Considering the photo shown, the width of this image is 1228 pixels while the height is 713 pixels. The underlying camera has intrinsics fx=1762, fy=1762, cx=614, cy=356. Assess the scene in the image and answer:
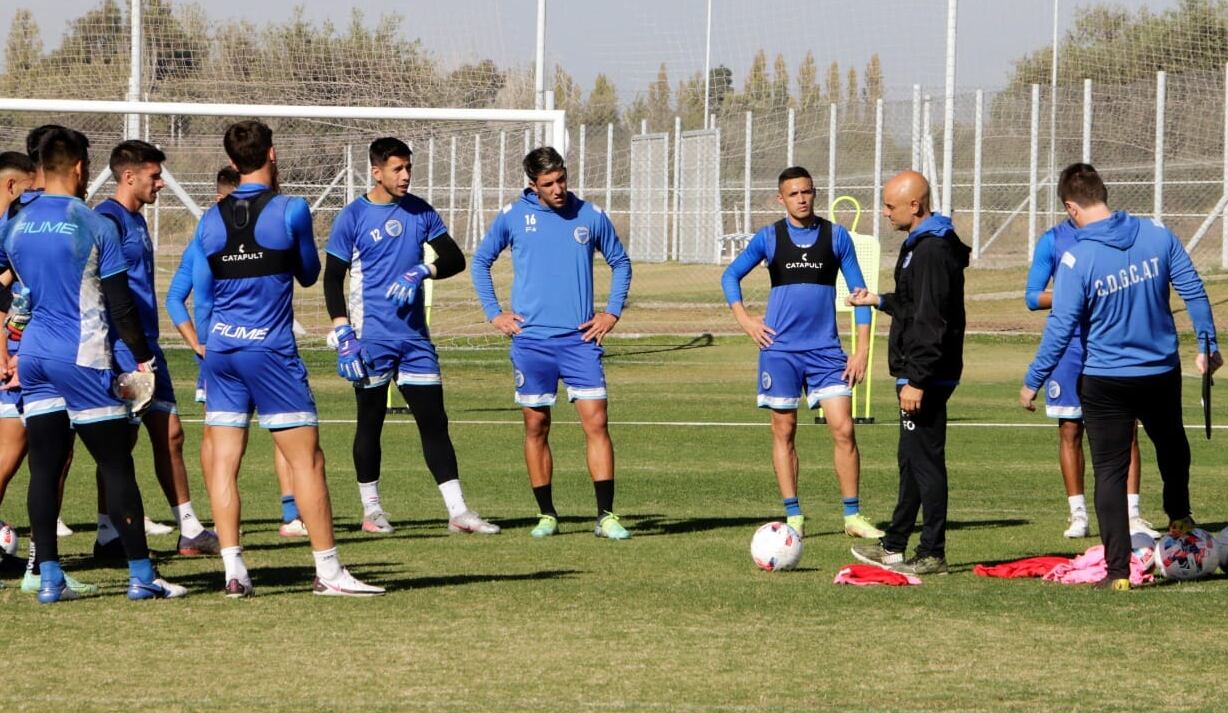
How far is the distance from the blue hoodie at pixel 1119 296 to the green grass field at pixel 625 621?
3.77 feet

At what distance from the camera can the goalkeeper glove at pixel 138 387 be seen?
26.3ft

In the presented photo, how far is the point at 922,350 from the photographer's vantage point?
879 centimetres

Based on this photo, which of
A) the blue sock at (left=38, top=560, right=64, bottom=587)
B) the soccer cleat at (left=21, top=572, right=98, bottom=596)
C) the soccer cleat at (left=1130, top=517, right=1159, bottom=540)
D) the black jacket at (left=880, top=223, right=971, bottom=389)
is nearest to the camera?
the blue sock at (left=38, top=560, right=64, bottom=587)

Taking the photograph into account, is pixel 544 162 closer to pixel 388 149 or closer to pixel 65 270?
pixel 388 149

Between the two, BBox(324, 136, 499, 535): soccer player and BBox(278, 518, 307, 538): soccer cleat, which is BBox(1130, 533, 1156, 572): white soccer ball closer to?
BBox(324, 136, 499, 535): soccer player

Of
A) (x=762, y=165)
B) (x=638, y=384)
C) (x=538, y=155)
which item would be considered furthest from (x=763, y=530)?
(x=762, y=165)

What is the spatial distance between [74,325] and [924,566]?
4377 millimetres

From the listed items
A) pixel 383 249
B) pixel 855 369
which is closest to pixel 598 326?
pixel 383 249

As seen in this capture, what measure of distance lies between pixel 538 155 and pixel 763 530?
2882 millimetres

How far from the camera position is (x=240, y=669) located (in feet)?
22.0

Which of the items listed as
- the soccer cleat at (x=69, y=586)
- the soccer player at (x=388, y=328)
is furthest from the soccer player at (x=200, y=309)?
the soccer cleat at (x=69, y=586)

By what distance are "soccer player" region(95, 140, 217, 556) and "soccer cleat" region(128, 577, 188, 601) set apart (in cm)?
92

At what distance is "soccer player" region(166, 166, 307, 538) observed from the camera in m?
9.28

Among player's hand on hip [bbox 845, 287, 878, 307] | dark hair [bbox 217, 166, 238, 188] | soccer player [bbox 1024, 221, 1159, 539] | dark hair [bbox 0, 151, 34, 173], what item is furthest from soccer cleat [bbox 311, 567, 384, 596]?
soccer player [bbox 1024, 221, 1159, 539]
